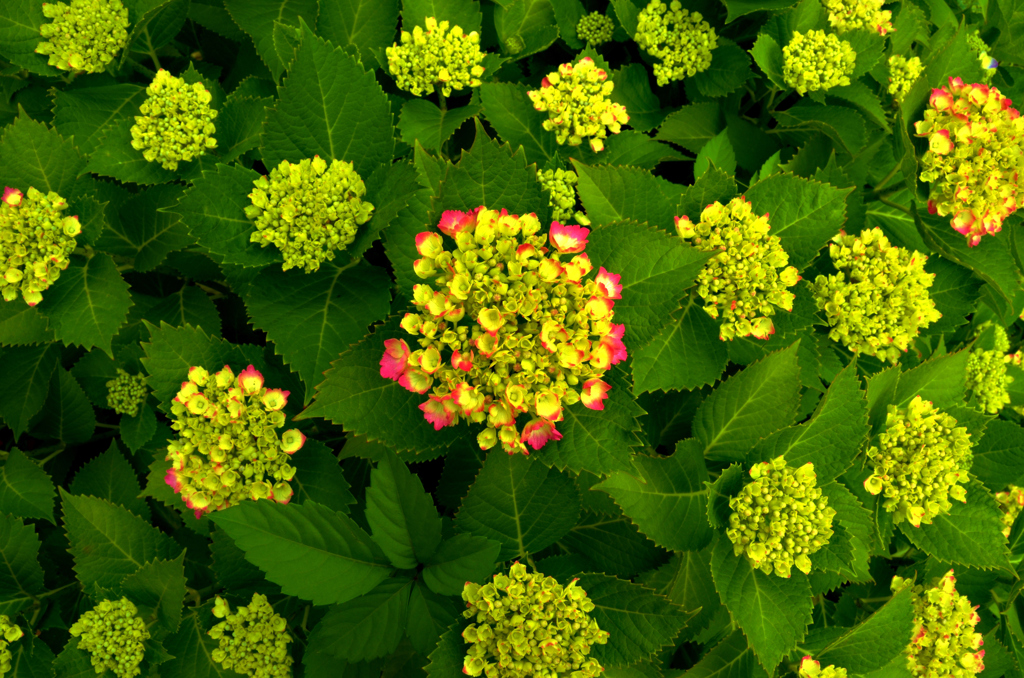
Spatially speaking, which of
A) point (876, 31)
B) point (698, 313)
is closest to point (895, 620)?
point (698, 313)

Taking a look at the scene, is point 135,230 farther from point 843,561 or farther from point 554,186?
point 843,561

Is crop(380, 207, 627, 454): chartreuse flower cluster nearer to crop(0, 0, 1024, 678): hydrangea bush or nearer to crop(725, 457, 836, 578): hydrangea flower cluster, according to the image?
crop(0, 0, 1024, 678): hydrangea bush

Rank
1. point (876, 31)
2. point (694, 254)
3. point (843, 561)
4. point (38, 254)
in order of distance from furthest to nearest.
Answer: point (876, 31) → point (38, 254) → point (843, 561) → point (694, 254)

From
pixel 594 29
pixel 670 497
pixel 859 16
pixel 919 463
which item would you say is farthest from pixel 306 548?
pixel 859 16

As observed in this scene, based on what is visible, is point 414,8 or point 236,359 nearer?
point 236,359

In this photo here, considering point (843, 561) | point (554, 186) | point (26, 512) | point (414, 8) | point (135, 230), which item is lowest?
point (26, 512)

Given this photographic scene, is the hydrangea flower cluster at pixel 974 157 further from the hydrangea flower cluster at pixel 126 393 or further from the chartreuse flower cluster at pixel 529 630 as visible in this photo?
the hydrangea flower cluster at pixel 126 393
